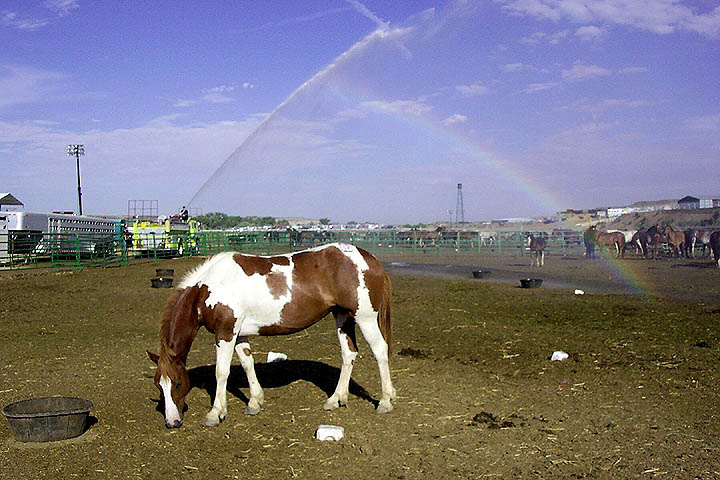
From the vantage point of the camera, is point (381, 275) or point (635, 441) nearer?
point (635, 441)

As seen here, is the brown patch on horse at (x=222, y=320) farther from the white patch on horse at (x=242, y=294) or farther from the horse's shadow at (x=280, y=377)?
the horse's shadow at (x=280, y=377)

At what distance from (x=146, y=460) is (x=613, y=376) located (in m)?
6.11

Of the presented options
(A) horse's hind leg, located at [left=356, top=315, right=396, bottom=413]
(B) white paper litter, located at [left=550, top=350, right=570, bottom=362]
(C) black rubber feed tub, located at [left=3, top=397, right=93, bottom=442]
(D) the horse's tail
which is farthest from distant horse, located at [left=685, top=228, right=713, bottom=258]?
(C) black rubber feed tub, located at [left=3, top=397, right=93, bottom=442]

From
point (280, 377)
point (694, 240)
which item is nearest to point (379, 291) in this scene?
point (280, 377)

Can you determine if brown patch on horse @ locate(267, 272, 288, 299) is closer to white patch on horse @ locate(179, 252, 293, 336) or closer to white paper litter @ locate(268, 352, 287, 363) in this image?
white patch on horse @ locate(179, 252, 293, 336)

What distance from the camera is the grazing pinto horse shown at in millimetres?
7168

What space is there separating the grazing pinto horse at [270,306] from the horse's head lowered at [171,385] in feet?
0.04

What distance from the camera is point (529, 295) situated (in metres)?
17.9

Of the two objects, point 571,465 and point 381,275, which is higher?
point 381,275

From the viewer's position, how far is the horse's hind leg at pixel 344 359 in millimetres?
7625

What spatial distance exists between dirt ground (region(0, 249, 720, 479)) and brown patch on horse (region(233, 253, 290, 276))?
1.68 meters

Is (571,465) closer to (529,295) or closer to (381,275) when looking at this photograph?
(381,275)

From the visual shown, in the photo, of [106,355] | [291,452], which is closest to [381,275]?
[291,452]

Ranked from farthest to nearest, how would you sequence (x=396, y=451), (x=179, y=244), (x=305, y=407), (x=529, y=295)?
(x=179, y=244), (x=529, y=295), (x=305, y=407), (x=396, y=451)
